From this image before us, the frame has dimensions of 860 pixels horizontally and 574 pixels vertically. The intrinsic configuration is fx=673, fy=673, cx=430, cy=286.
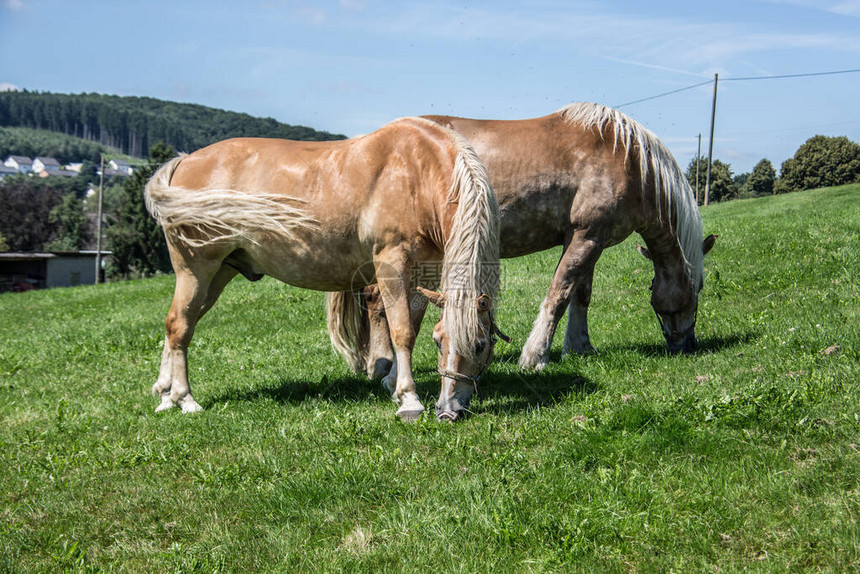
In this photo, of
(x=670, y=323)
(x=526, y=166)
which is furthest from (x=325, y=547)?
(x=670, y=323)

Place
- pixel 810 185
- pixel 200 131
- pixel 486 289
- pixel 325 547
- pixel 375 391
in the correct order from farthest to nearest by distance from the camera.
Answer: pixel 200 131
pixel 810 185
pixel 375 391
pixel 486 289
pixel 325 547

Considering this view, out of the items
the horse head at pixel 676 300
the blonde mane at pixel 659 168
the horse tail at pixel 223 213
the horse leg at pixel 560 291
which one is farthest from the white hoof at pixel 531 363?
the horse tail at pixel 223 213

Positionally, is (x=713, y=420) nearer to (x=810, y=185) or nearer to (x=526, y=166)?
(x=526, y=166)

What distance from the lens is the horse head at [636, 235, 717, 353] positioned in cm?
710

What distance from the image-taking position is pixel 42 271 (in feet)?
185

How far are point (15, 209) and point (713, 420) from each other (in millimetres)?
86512

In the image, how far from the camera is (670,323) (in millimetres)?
7176

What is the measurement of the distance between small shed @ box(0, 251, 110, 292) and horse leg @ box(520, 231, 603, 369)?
56755 millimetres

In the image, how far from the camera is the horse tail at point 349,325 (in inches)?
276

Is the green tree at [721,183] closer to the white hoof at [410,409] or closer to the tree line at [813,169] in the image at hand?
the tree line at [813,169]

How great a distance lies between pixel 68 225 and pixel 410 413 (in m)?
86.8

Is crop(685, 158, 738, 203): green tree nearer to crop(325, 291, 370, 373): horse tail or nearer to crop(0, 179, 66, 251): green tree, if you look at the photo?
crop(325, 291, 370, 373): horse tail

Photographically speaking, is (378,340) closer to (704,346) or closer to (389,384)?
(389,384)

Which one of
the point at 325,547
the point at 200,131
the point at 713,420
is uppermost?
the point at 200,131
